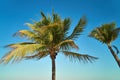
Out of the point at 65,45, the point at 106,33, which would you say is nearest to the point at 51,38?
the point at 65,45

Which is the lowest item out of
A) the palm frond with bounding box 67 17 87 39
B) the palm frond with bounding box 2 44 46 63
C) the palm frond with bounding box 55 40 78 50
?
the palm frond with bounding box 2 44 46 63

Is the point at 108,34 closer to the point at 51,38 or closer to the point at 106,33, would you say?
the point at 106,33

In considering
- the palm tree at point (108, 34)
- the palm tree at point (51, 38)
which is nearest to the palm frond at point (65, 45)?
the palm tree at point (51, 38)

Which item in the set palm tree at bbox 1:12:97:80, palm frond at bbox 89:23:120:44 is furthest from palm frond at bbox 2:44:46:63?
palm frond at bbox 89:23:120:44

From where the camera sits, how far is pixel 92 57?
15.6 metres

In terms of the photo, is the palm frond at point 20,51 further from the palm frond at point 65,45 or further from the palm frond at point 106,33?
the palm frond at point 106,33

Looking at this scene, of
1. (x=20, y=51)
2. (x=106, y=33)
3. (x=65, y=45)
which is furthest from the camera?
(x=106, y=33)

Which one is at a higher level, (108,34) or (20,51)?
(108,34)

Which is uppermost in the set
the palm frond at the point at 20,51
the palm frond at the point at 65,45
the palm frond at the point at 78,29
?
the palm frond at the point at 78,29

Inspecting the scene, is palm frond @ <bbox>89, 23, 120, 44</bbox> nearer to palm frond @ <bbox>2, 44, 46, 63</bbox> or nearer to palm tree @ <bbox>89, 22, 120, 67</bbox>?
palm tree @ <bbox>89, 22, 120, 67</bbox>

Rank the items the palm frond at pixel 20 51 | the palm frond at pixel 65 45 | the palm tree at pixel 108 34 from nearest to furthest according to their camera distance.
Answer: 1. the palm frond at pixel 20 51
2. the palm frond at pixel 65 45
3. the palm tree at pixel 108 34

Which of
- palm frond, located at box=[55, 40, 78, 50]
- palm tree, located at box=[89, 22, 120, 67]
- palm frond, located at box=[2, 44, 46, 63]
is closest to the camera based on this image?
palm frond, located at box=[2, 44, 46, 63]

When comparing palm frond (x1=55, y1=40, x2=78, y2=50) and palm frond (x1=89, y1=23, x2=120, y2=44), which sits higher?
palm frond (x1=89, y1=23, x2=120, y2=44)

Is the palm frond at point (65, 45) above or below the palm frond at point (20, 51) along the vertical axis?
above
